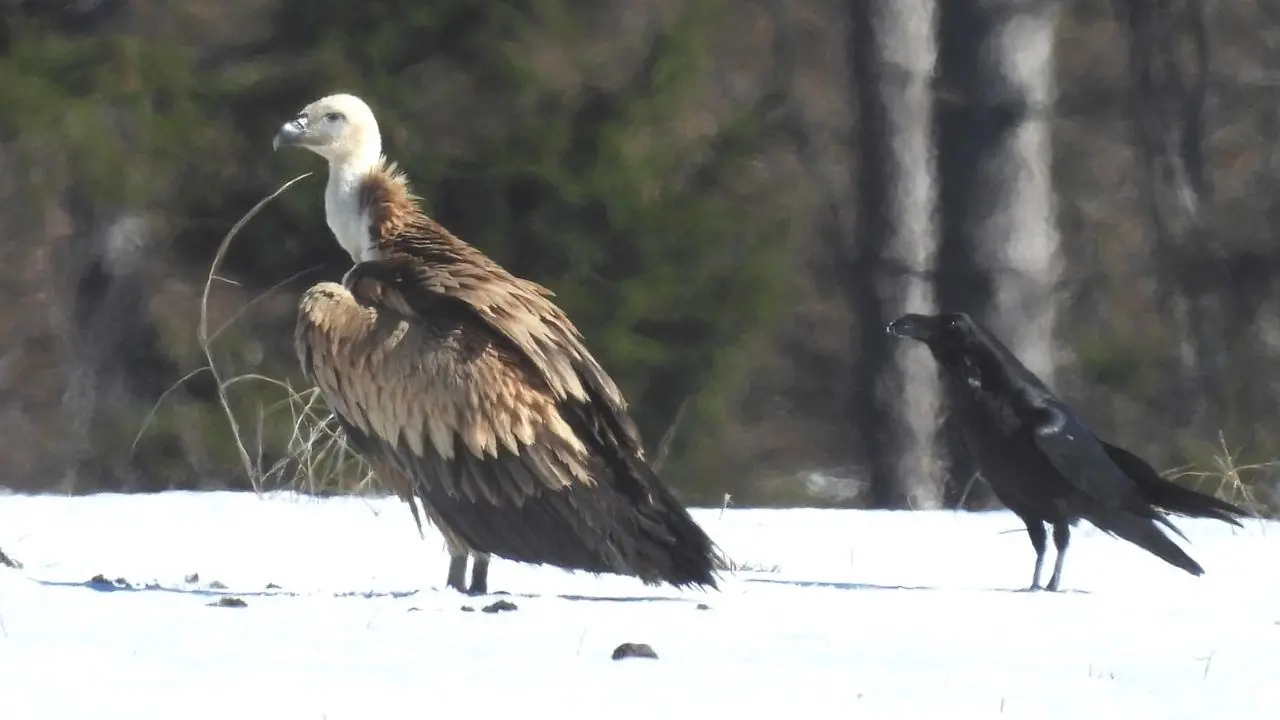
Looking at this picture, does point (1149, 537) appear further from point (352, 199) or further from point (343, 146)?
point (343, 146)

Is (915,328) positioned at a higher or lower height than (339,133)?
lower

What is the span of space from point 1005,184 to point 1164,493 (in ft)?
21.2

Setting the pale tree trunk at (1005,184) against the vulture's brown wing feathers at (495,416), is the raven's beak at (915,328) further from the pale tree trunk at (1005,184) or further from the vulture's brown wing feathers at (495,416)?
the pale tree trunk at (1005,184)

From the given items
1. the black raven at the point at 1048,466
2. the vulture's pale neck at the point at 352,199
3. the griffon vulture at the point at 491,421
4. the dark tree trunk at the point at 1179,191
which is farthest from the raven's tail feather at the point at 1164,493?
the dark tree trunk at the point at 1179,191

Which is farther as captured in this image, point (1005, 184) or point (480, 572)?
point (1005, 184)

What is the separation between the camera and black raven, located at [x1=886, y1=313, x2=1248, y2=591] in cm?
697

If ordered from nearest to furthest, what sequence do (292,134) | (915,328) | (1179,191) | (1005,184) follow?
(915,328)
(292,134)
(1005,184)
(1179,191)

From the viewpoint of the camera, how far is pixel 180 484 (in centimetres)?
1434

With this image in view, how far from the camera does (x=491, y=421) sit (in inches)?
261

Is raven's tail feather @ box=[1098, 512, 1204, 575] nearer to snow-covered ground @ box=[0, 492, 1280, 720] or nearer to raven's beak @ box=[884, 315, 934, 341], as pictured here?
snow-covered ground @ box=[0, 492, 1280, 720]

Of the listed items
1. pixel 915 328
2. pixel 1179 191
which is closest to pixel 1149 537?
pixel 915 328

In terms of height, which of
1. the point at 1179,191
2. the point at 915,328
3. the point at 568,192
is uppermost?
the point at 1179,191

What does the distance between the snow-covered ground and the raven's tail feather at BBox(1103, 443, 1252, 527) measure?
24cm

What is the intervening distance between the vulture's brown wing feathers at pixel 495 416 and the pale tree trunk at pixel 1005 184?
22.8ft
